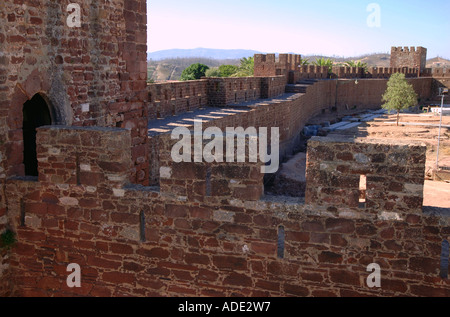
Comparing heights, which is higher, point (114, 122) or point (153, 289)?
point (114, 122)

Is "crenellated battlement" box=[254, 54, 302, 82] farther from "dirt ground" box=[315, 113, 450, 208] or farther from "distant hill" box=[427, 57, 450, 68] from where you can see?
"distant hill" box=[427, 57, 450, 68]

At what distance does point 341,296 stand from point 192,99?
1450 centimetres

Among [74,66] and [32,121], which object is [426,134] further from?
[32,121]

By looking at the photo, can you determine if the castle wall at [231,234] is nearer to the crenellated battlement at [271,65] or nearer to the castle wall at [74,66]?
the castle wall at [74,66]

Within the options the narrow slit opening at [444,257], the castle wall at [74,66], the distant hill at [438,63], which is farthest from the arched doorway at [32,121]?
the distant hill at [438,63]

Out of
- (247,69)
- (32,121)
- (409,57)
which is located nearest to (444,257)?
(32,121)

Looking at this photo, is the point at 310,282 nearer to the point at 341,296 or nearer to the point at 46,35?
the point at 341,296

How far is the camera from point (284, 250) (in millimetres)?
4609

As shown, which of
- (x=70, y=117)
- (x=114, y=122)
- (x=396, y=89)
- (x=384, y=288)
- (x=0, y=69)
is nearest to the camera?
(x=384, y=288)

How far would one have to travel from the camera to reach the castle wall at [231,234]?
430 centimetres

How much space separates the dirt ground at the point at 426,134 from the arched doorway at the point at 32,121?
15749 mm

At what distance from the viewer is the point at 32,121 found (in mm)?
6309

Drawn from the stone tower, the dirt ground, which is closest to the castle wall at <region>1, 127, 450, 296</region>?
the dirt ground

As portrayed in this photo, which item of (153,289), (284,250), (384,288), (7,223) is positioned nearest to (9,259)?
(7,223)
